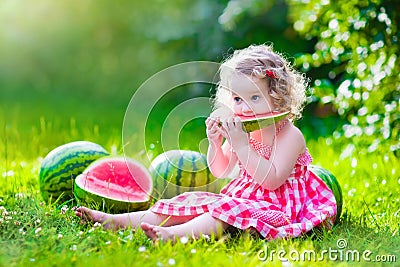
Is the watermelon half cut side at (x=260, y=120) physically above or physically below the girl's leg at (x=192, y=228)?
above

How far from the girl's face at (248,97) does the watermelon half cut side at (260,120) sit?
1.4 inches

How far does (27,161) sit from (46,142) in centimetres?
71

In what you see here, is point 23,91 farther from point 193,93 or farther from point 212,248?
point 212,248

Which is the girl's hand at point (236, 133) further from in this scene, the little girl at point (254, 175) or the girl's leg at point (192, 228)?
the girl's leg at point (192, 228)

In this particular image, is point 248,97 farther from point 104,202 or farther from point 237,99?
point 104,202

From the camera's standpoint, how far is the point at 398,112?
4.55 m

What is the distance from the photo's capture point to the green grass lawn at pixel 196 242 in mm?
2635

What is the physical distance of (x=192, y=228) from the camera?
3068mm

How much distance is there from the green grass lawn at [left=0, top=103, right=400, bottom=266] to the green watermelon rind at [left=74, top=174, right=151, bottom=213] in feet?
0.35

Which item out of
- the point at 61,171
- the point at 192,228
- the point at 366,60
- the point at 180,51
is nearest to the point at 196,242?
the point at 192,228

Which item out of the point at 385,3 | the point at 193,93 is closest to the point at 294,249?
the point at 385,3

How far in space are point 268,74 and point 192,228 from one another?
880 millimetres

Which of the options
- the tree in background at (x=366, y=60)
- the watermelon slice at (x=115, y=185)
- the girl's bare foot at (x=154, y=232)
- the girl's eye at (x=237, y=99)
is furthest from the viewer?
the tree in background at (x=366, y=60)

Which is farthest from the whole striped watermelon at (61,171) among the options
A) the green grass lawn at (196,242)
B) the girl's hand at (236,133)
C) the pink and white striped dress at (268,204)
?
the girl's hand at (236,133)
